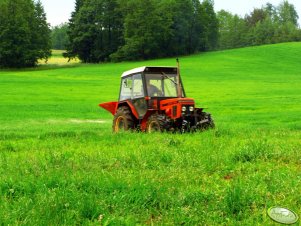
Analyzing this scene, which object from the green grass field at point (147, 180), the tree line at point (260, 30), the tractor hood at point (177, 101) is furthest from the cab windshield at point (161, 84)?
the tree line at point (260, 30)

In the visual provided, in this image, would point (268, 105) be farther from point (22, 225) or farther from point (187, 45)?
point (187, 45)

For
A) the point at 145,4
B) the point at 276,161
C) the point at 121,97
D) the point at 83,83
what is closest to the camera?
the point at 276,161

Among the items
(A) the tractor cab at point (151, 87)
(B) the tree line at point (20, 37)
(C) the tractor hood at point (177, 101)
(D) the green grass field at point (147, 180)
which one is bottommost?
(D) the green grass field at point (147, 180)

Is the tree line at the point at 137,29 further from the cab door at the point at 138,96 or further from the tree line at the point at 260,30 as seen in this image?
the cab door at the point at 138,96

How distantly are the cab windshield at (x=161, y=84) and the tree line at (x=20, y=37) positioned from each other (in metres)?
67.1

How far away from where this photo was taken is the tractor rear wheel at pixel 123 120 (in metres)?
13.5

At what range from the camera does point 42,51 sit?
264 feet

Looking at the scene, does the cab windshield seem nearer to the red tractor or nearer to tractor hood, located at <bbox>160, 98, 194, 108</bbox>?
the red tractor

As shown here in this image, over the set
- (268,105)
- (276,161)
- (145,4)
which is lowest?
(268,105)

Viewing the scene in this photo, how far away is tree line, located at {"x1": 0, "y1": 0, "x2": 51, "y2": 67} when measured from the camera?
77.2m

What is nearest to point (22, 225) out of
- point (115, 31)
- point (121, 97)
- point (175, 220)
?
point (175, 220)

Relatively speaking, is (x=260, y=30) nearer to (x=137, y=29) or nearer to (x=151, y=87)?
(x=137, y=29)

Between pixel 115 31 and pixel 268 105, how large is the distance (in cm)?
6924

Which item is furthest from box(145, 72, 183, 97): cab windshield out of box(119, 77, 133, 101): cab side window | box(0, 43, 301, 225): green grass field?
box(0, 43, 301, 225): green grass field
